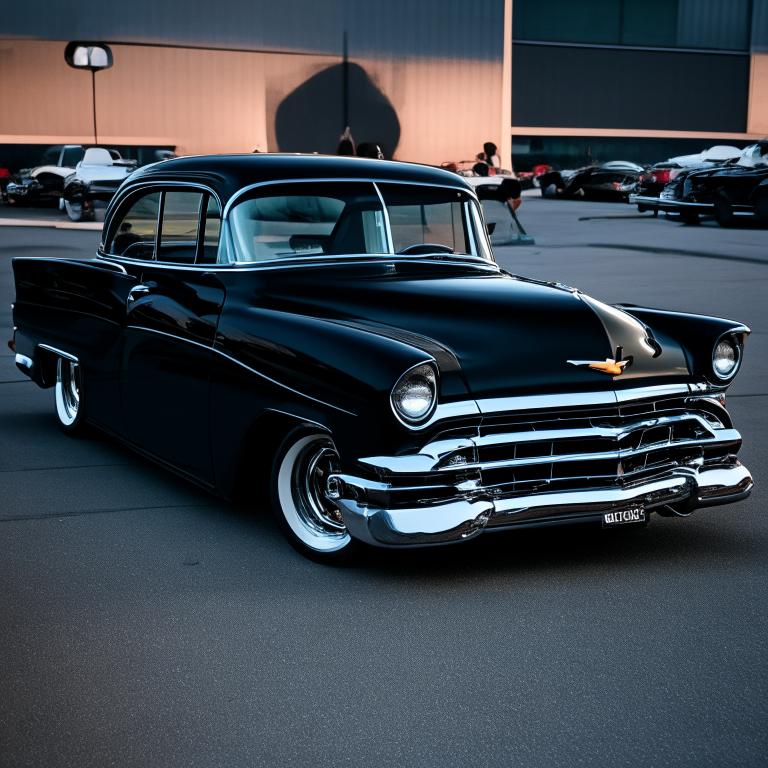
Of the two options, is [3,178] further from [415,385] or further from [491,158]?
[415,385]

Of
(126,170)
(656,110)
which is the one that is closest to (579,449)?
(126,170)

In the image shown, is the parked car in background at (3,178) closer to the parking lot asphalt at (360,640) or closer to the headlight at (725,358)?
the parking lot asphalt at (360,640)

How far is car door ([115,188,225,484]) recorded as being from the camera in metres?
4.95

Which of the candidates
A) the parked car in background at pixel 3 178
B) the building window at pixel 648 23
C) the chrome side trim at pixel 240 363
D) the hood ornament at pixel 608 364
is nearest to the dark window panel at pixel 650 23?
the building window at pixel 648 23

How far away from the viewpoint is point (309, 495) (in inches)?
180

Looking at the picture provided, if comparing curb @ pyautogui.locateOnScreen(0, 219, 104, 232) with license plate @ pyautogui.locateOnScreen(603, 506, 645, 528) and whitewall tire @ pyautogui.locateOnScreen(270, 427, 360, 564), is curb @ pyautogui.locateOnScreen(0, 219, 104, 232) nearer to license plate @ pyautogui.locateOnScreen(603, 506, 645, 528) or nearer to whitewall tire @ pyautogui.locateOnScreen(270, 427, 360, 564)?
whitewall tire @ pyautogui.locateOnScreen(270, 427, 360, 564)

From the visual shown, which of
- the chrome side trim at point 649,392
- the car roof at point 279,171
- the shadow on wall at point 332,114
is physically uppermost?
the shadow on wall at point 332,114

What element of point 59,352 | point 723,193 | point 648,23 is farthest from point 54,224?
point 648,23

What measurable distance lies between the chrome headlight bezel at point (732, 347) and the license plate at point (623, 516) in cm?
76

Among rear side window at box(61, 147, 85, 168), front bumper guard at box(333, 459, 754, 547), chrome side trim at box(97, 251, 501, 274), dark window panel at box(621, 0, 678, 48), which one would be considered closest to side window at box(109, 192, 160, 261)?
chrome side trim at box(97, 251, 501, 274)

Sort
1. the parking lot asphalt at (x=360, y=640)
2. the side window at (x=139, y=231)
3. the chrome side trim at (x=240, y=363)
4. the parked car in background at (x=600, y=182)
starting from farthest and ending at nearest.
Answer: the parked car in background at (x=600, y=182)
the side window at (x=139, y=231)
the chrome side trim at (x=240, y=363)
the parking lot asphalt at (x=360, y=640)

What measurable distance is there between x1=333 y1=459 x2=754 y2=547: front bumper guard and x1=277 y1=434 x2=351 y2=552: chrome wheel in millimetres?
342

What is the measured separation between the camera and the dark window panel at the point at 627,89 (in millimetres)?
49312

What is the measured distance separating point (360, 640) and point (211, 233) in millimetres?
2351
